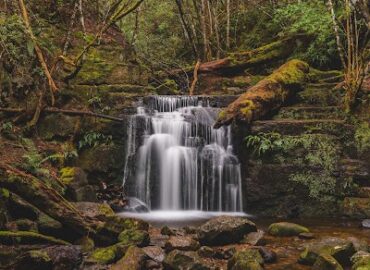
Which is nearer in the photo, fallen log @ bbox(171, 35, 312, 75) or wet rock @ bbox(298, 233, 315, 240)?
wet rock @ bbox(298, 233, 315, 240)

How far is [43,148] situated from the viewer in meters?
11.6

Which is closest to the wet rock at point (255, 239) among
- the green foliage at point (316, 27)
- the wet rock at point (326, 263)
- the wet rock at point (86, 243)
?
the wet rock at point (326, 263)

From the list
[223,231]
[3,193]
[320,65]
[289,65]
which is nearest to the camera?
[3,193]

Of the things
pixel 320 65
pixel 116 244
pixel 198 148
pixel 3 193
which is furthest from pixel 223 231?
pixel 320 65

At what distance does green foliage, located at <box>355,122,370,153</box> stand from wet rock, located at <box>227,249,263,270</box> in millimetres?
5767

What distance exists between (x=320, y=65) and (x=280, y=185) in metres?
6.97

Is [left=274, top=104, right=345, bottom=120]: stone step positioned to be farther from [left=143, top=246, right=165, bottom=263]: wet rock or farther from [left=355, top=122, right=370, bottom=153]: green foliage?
[left=143, top=246, right=165, bottom=263]: wet rock

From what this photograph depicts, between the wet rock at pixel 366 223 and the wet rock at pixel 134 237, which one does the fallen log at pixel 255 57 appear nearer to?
the wet rock at pixel 366 223

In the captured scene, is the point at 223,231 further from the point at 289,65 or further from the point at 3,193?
the point at 289,65

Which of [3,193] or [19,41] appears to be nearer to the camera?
[3,193]

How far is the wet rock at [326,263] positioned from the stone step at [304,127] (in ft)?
19.1

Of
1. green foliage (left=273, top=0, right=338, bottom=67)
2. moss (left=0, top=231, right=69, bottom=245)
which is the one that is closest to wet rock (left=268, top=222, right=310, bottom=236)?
moss (left=0, top=231, right=69, bottom=245)

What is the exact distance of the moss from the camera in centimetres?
599

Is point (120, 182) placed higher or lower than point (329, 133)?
lower
